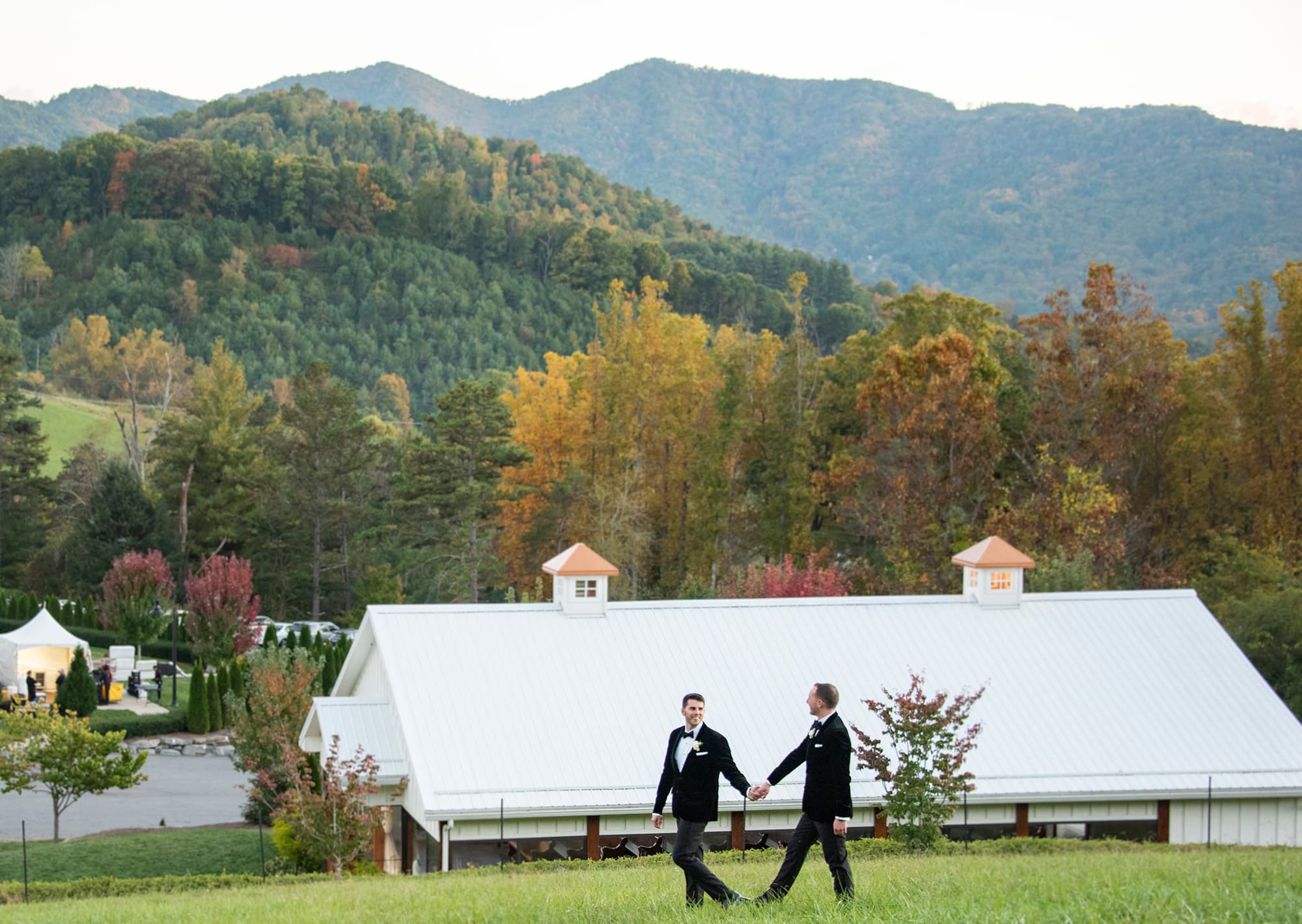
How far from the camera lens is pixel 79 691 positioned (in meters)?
30.3

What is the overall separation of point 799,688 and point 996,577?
14.1 ft

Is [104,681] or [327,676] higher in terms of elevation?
[327,676]

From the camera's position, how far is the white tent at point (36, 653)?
3409 cm

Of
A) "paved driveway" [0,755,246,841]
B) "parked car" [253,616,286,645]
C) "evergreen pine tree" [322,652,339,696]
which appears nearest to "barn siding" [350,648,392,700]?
"paved driveway" [0,755,246,841]

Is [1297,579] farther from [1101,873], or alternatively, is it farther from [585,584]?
[1101,873]

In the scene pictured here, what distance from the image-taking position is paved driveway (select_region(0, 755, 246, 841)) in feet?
77.7

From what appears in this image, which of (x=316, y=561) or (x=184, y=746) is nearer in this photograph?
(x=184, y=746)

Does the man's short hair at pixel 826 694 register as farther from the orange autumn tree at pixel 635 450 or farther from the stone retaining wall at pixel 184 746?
the orange autumn tree at pixel 635 450

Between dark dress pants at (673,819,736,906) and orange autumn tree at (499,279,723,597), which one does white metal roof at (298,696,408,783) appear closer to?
dark dress pants at (673,819,736,906)

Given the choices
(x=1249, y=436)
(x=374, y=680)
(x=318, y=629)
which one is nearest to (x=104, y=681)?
(x=318, y=629)

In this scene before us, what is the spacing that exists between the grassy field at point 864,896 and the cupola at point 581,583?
6689 millimetres

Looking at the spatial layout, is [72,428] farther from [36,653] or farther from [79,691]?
[79,691]

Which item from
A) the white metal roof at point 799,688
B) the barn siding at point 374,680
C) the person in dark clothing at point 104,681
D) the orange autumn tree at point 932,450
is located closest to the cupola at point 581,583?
the white metal roof at point 799,688

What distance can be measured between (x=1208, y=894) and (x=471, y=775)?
1088cm
